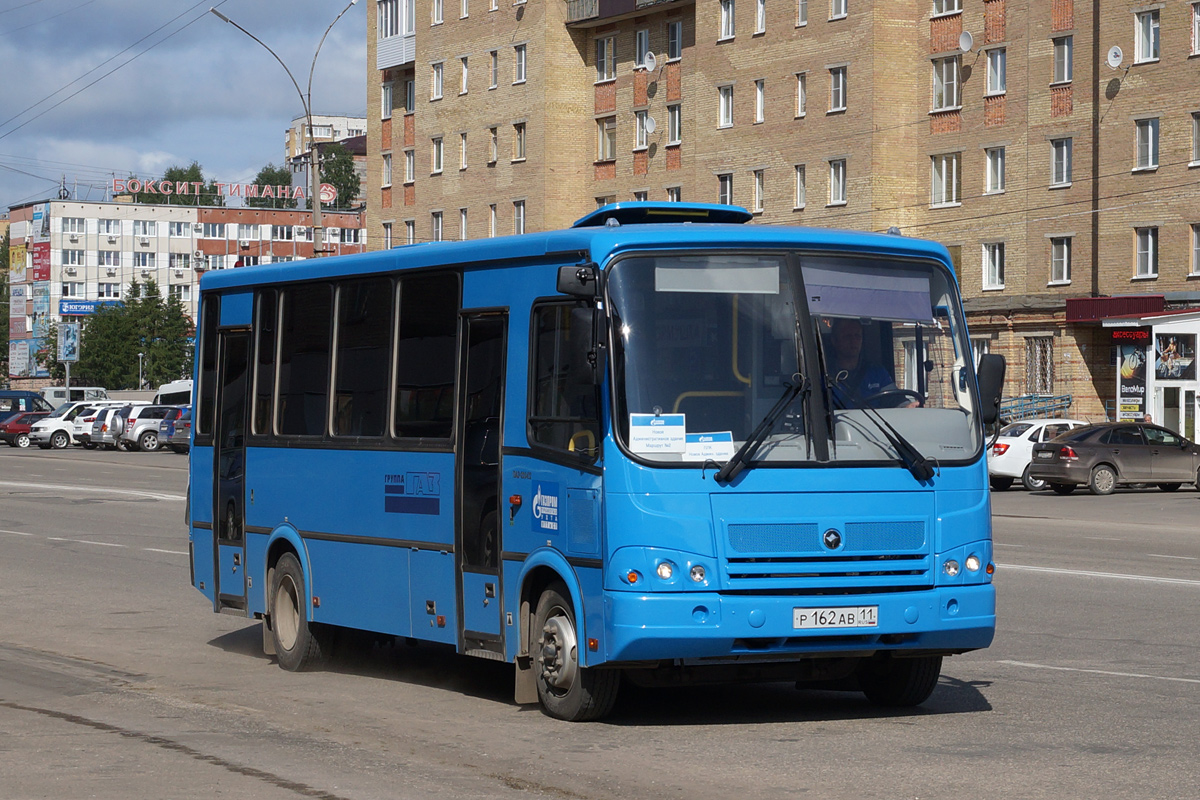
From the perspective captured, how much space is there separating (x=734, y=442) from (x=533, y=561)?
124 centimetres

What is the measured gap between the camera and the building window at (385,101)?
7588 cm

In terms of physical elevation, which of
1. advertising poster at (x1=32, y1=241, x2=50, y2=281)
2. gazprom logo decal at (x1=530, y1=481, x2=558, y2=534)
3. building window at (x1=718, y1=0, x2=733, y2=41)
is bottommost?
gazprom logo decal at (x1=530, y1=481, x2=558, y2=534)

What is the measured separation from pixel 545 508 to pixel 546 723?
1.07m

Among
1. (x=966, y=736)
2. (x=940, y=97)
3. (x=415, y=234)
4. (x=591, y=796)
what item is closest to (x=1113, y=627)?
(x=966, y=736)

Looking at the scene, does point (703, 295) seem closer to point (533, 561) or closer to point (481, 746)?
point (533, 561)

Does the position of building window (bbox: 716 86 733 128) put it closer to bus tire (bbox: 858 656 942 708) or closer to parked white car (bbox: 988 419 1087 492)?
parked white car (bbox: 988 419 1087 492)

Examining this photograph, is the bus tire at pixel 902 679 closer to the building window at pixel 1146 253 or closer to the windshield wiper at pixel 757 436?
the windshield wiper at pixel 757 436

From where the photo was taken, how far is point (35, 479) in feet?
130

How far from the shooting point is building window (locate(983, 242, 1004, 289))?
53.2 m

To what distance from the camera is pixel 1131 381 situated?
47.5 metres

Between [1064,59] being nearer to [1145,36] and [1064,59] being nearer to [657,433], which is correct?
[1145,36]

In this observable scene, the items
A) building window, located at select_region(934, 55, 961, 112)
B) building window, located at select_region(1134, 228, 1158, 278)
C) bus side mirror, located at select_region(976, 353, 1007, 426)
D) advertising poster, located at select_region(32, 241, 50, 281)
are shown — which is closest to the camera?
bus side mirror, located at select_region(976, 353, 1007, 426)

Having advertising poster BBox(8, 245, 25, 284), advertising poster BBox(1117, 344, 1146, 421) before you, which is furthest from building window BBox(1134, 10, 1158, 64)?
advertising poster BBox(8, 245, 25, 284)

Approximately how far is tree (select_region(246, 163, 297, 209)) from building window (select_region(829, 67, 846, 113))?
357 feet
